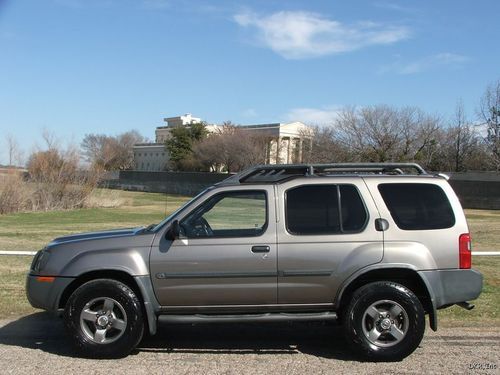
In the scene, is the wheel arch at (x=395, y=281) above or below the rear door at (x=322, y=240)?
below

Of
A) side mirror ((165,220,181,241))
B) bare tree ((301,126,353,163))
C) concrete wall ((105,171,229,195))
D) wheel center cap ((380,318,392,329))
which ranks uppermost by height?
bare tree ((301,126,353,163))

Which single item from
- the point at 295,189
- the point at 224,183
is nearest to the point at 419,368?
the point at 295,189

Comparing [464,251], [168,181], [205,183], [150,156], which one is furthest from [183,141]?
[464,251]

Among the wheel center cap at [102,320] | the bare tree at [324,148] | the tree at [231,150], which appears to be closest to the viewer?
the wheel center cap at [102,320]

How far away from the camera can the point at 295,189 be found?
A: 5.84m

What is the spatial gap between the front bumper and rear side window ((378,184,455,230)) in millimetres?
3375

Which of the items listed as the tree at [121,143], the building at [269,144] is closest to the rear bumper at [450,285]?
the building at [269,144]

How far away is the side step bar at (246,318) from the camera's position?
5555 millimetres

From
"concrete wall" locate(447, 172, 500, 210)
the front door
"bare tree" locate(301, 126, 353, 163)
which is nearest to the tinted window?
the front door

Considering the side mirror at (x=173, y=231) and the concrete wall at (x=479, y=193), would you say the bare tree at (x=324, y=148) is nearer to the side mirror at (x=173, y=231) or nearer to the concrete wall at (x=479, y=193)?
the concrete wall at (x=479, y=193)

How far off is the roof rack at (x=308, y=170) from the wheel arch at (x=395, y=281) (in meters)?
1.18

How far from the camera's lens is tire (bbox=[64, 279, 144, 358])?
555 cm

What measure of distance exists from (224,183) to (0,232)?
16312mm

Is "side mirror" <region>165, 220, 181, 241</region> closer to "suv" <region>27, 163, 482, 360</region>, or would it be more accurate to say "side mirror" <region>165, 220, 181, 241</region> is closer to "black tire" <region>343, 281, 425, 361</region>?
"suv" <region>27, 163, 482, 360</region>
